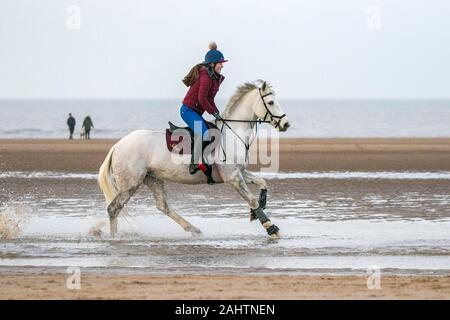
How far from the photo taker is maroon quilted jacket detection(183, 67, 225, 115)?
1606cm

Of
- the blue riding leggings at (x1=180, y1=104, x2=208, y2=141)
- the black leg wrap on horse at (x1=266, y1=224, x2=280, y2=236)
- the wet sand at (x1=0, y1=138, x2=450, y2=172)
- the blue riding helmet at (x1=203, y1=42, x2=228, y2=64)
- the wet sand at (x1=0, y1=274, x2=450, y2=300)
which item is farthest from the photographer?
the wet sand at (x1=0, y1=138, x2=450, y2=172)

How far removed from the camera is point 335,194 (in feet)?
77.0

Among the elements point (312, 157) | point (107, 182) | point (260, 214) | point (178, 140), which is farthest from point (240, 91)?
point (312, 157)

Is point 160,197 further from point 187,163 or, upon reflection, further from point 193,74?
point 193,74

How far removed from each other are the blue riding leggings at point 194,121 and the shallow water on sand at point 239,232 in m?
1.54

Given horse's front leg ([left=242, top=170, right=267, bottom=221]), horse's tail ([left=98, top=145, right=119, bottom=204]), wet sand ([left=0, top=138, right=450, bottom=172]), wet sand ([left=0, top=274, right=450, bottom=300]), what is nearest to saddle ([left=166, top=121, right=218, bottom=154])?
horse's front leg ([left=242, top=170, right=267, bottom=221])

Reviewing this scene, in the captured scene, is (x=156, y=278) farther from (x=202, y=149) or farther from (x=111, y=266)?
(x=202, y=149)

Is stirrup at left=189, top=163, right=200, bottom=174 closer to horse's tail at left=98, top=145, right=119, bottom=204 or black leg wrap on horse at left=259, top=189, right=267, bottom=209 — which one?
black leg wrap on horse at left=259, top=189, right=267, bottom=209

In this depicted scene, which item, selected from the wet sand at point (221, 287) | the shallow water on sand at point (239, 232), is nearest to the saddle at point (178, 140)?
the shallow water on sand at point (239, 232)

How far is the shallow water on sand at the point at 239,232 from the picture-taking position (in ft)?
44.4

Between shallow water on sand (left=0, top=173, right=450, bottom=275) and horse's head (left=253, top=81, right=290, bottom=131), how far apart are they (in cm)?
164

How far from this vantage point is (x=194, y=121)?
53.4 ft

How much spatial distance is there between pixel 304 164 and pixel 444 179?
23.1ft

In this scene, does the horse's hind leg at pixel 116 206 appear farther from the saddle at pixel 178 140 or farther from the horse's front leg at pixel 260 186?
the horse's front leg at pixel 260 186
